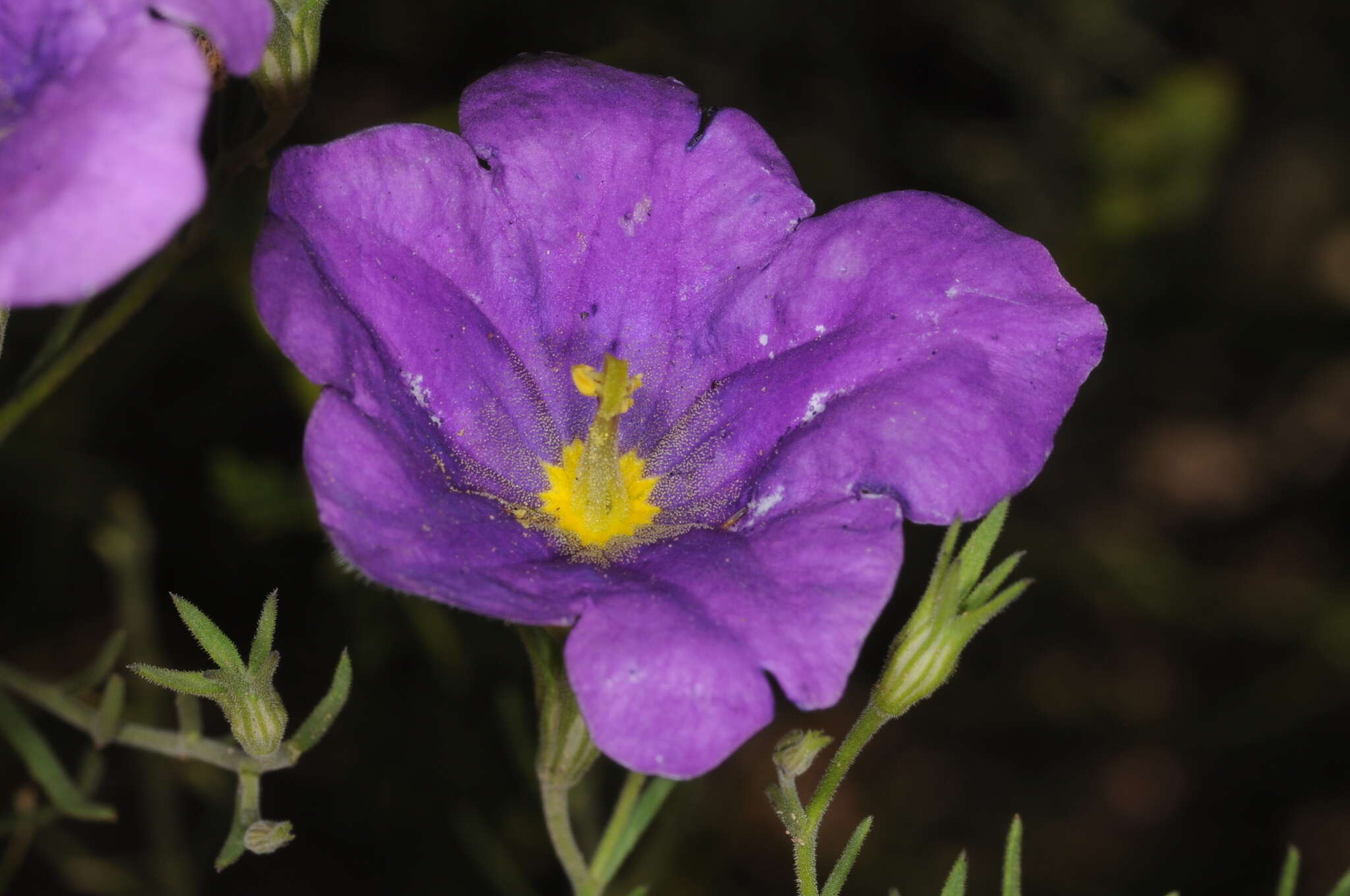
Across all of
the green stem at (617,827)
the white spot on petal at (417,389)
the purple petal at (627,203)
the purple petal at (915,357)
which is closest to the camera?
the purple petal at (915,357)

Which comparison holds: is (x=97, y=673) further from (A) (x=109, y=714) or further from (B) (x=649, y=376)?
(B) (x=649, y=376)

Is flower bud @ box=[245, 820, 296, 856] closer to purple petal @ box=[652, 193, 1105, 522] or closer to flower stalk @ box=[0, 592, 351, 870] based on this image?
flower stalk @ box=[0, 592, 351, 870]

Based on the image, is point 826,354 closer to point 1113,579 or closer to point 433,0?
point 1113,579

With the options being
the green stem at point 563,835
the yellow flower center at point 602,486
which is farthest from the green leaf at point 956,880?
the yellow flower center at point 602,486

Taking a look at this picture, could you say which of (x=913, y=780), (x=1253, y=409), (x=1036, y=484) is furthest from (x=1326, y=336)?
(x=913, y=780)

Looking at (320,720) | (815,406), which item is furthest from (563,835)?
(815,406)

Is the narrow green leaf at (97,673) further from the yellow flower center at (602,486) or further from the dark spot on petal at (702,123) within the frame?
the dark spot on petal at (702,123)
